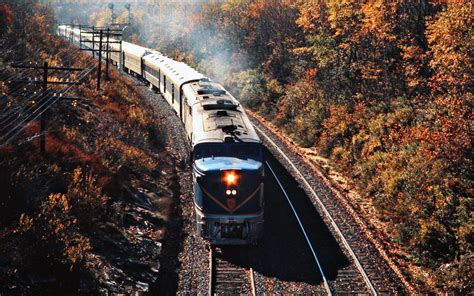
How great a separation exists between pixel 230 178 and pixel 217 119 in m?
3.79

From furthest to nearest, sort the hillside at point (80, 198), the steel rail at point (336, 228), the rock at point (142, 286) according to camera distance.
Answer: the steel rail at point (336, 228) → the rock at point (142, 286) → the hillside at point (80, 198)

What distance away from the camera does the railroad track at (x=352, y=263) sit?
47.8 ft

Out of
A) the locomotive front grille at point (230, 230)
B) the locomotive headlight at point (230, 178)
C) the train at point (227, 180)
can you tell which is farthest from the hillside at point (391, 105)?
the locomotive headlight at point (230, 178)

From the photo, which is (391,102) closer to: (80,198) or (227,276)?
(227,276)

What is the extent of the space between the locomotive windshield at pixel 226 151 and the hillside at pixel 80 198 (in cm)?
389

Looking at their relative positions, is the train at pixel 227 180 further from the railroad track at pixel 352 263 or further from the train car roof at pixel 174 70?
the train car roof at pixel 174 70

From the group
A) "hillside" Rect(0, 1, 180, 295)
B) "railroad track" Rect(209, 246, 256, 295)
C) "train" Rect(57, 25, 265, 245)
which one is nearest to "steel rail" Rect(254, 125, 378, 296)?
"train" Rect(57, 25, 265, 245)

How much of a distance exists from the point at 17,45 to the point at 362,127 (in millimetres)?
23909

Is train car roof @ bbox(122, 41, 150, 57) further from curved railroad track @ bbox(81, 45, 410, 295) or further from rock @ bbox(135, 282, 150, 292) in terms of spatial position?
rock @ bbox(135, 282, 150, 292)

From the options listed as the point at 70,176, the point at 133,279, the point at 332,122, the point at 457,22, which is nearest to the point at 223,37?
the point at 332,122

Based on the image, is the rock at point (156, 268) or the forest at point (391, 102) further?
the forest at point (391, 102)

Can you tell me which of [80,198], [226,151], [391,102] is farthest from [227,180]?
[391,102]

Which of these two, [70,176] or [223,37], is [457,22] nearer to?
[70,176]

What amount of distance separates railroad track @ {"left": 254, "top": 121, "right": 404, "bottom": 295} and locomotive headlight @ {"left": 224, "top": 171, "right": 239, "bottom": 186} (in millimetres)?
4268
